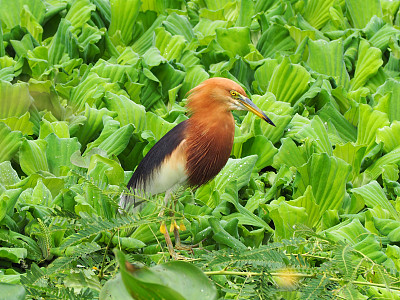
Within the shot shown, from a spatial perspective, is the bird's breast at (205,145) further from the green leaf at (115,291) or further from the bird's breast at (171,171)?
the green leaf at (115,291)

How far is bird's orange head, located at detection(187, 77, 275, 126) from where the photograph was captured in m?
3.01

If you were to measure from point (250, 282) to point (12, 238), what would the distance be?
39.9 inches

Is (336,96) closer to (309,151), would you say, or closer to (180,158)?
(309,151)

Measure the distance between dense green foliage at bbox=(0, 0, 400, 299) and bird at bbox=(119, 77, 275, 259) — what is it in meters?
0.11

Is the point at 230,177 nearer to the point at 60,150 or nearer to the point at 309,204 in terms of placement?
the point at 309,204

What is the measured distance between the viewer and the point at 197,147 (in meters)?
A: 3.05

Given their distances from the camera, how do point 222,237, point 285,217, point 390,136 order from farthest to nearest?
point 390,136
point 285,217
point 222,237

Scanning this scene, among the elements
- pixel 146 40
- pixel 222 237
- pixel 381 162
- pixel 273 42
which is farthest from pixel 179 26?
pixel 222 237

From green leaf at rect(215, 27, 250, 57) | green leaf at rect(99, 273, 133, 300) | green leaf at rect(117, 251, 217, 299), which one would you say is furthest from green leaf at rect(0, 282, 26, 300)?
green leaf at rect(215, 27, 250, 57)

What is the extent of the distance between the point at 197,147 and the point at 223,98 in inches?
9.4

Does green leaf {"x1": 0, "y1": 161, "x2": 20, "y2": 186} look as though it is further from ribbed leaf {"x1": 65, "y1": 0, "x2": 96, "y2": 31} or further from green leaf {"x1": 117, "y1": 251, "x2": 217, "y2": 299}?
green leaf {"x1": 117, "y1": 251, "x2": 217, "y2": 299}

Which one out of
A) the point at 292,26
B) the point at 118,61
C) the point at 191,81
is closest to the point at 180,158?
the point at 191,81

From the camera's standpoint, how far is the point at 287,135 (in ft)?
11.8

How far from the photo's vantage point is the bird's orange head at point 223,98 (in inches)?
118
